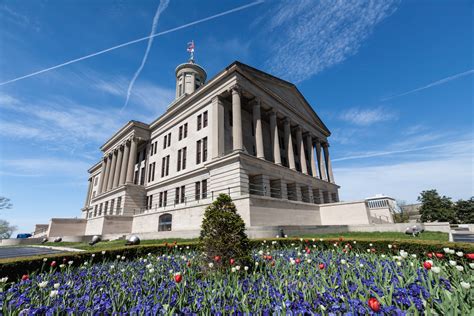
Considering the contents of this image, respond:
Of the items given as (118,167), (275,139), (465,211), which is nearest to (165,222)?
(275,139)

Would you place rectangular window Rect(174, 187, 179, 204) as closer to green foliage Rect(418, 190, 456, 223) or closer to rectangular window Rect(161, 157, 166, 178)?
rectangular window Rect(161, 157, 166, 178)

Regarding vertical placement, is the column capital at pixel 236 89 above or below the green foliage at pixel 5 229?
above

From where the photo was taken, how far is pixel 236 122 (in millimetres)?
25938

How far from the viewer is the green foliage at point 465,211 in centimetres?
4794

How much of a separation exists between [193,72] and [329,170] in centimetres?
3678

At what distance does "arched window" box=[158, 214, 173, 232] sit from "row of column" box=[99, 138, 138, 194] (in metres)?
14.3

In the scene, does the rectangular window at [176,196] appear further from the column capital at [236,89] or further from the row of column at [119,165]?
the column capital at [236,89]

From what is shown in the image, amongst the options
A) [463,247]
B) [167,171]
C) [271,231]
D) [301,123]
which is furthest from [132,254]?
[301,123]

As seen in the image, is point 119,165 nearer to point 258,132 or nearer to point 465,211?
point 258,132

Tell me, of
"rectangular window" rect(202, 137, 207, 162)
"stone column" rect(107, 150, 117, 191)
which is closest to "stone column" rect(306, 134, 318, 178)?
"rectangular window" rect(202, 137, 207, 162)

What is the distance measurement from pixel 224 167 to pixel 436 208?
55.8 m

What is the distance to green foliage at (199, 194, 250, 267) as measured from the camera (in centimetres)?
638

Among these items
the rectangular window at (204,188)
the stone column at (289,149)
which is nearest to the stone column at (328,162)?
the stone column at (289,149)

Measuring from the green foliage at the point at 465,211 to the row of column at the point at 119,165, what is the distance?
7207cm
